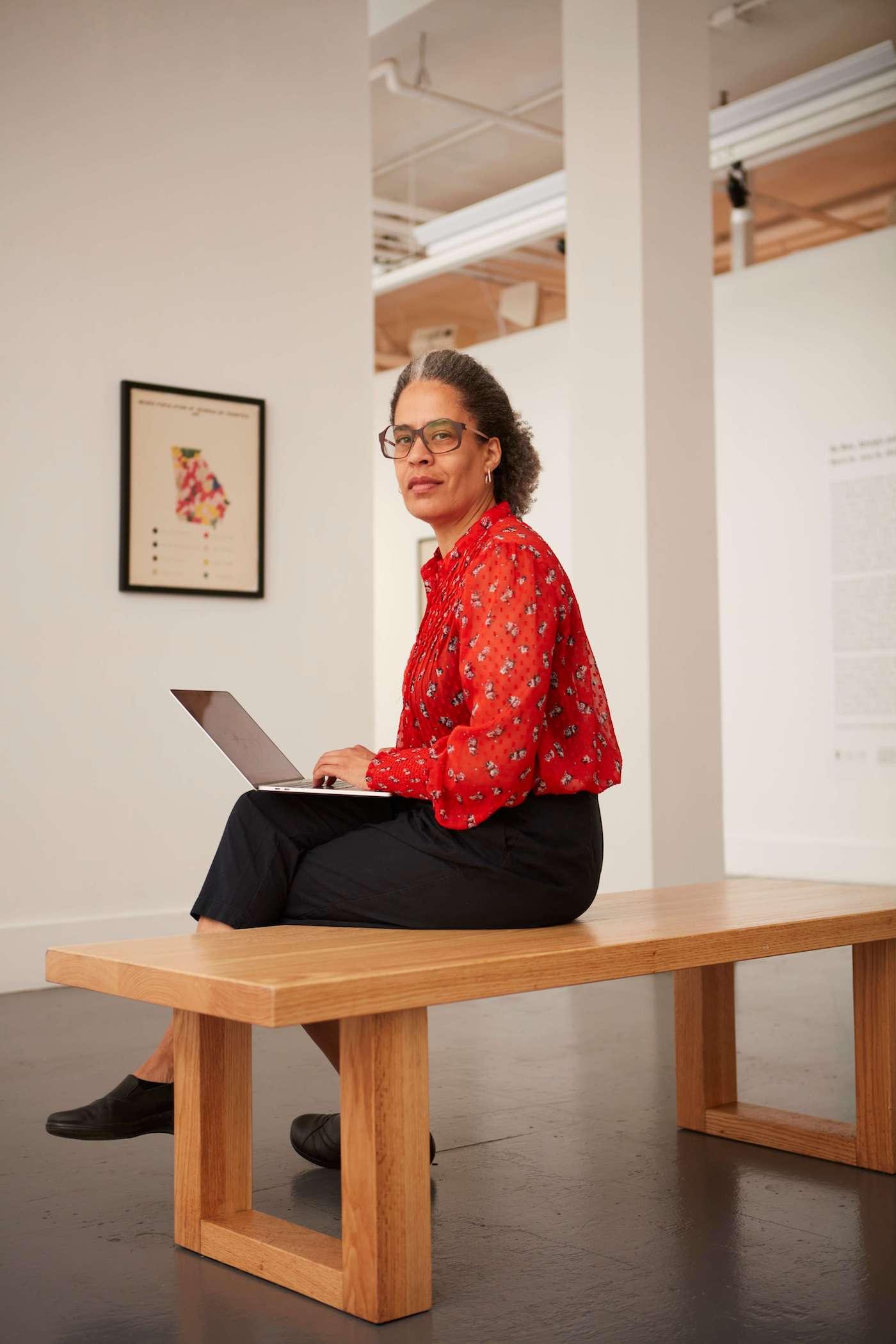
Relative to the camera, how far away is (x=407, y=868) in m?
2.07

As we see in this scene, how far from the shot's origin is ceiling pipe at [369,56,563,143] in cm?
661

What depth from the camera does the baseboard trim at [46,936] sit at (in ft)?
13.5

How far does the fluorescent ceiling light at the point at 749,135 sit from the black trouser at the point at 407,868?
429 centimetres

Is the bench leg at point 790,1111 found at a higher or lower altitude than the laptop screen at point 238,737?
lower

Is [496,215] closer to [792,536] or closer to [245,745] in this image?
[792,536]

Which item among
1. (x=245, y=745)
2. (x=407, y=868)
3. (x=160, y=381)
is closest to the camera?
(x=407, y=868)

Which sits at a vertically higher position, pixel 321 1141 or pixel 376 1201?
pixel 376 1201

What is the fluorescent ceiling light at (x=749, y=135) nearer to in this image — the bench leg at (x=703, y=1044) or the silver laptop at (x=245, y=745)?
the bench leg at (x=703, y=1044)

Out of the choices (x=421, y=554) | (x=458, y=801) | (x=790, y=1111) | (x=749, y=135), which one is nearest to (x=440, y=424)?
(x=458, y=801)

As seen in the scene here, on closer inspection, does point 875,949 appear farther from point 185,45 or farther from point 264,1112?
point 185,45

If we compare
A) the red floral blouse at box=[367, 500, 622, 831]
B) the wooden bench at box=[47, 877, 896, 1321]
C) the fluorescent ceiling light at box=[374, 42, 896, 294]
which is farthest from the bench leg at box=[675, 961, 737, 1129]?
the fluorescent ceiling light at box=[374, 42, 896, 294]

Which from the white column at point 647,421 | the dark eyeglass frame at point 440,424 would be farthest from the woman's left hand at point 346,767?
the white column at point 647,421

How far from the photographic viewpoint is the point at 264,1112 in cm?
271

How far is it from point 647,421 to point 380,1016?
3461 mm
